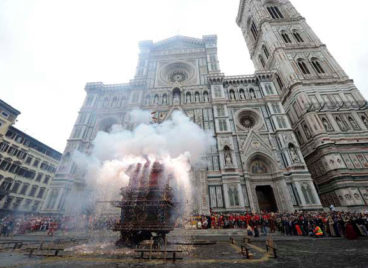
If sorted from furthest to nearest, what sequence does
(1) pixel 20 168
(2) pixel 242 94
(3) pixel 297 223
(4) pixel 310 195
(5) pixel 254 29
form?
(5) pixel 254 29, (1) pixel 20 168, (2) pixel 242 94, (4) pixel 310 195, (3) pixel 297 223

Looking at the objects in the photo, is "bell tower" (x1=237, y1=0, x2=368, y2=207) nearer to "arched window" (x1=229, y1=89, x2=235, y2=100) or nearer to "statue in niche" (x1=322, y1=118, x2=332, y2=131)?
"statue in niche" (x1=322, y1=118, x2=332, y2=131)

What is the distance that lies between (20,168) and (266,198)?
35.8m

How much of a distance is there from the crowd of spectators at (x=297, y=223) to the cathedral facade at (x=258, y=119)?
82.3 inches

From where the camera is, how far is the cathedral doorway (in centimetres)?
1780

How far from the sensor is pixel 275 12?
35375 mm

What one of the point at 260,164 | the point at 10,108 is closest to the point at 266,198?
Answer: the point at 260,164

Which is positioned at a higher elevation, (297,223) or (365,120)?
(365,120)

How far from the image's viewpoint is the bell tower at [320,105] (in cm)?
1692

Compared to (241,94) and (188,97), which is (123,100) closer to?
(188,97)

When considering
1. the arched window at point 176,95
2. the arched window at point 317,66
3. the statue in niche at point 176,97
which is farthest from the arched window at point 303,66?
the statue in niche at point 176,97

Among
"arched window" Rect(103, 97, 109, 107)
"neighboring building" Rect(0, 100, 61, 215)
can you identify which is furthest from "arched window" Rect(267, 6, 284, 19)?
"neighboring building" Rect(0, 100, 61, 215)

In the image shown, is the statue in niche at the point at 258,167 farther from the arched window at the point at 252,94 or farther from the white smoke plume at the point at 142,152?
the arched window at the point at 252,94

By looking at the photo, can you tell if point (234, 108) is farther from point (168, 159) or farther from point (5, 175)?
point (5, 175)

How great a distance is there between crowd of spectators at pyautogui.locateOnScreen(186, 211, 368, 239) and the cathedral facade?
209cm
